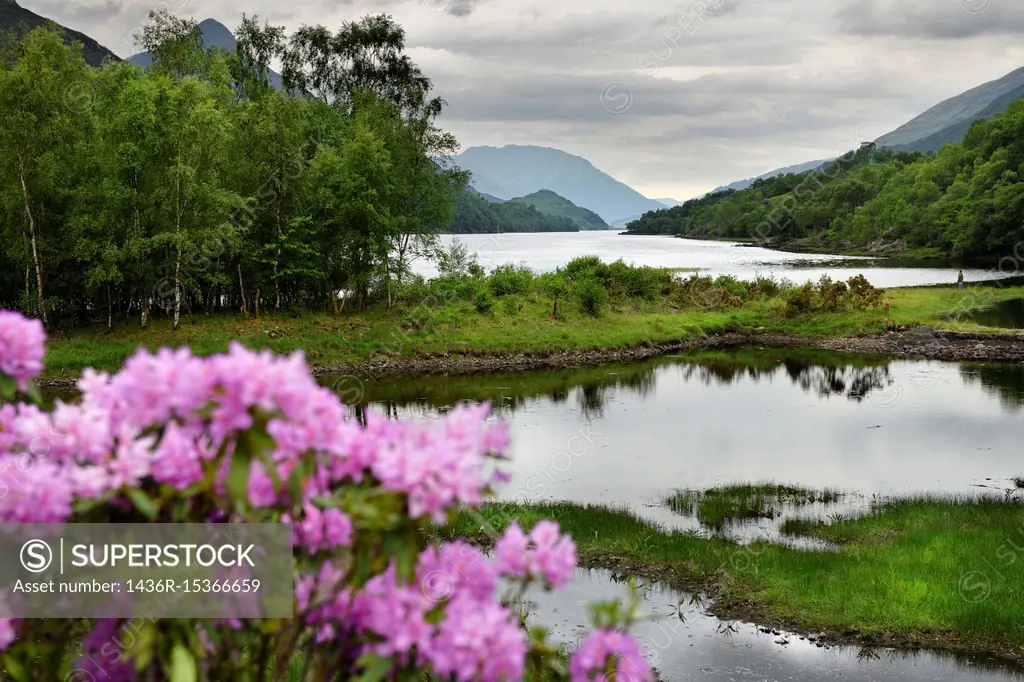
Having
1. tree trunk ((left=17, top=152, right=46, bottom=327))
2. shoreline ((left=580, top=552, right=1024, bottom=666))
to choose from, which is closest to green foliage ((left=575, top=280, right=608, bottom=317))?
tree trunk ((left=17, top=152, right=46, bottom=327))

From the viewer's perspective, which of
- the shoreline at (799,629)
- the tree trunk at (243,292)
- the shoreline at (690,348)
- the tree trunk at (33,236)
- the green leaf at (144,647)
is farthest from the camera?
the tree trunk at (243,292)

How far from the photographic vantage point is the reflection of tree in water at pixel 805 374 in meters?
34.6

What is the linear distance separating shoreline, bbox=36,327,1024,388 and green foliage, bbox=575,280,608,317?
4529 mm

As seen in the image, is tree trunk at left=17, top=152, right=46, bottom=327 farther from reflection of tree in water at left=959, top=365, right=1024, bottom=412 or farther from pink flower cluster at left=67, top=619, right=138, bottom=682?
reflection of tree in water at left=959, top=365, right=1024, bottom=412

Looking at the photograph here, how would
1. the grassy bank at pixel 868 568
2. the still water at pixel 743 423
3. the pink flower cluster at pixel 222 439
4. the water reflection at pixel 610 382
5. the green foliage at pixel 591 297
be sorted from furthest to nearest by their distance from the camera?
the green foliage at pixel 591 297 < the water reflection at pixel 610 382 < the still water at pixel 743 423 < the grassy bank at pixel 868 568 < the pink flower cluster at pixel 222 439

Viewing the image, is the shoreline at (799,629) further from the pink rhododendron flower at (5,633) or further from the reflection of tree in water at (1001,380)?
the reflection of tree in water at (1001,380)

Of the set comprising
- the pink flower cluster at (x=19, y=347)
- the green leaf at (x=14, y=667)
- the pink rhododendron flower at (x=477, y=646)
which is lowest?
the green leaf at (x=14, y=667)

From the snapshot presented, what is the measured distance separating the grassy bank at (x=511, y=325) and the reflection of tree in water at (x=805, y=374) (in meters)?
5.97

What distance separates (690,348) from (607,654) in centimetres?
4497

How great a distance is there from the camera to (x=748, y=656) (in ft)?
40.6

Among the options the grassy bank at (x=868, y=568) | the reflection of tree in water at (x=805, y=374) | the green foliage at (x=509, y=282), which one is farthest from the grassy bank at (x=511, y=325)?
the grassy bank at (x=868, y=568)

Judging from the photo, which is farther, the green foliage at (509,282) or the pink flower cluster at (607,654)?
the green foliage at (509,282)

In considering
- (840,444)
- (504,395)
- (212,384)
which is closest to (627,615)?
(212,384)

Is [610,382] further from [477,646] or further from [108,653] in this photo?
[477,646]
